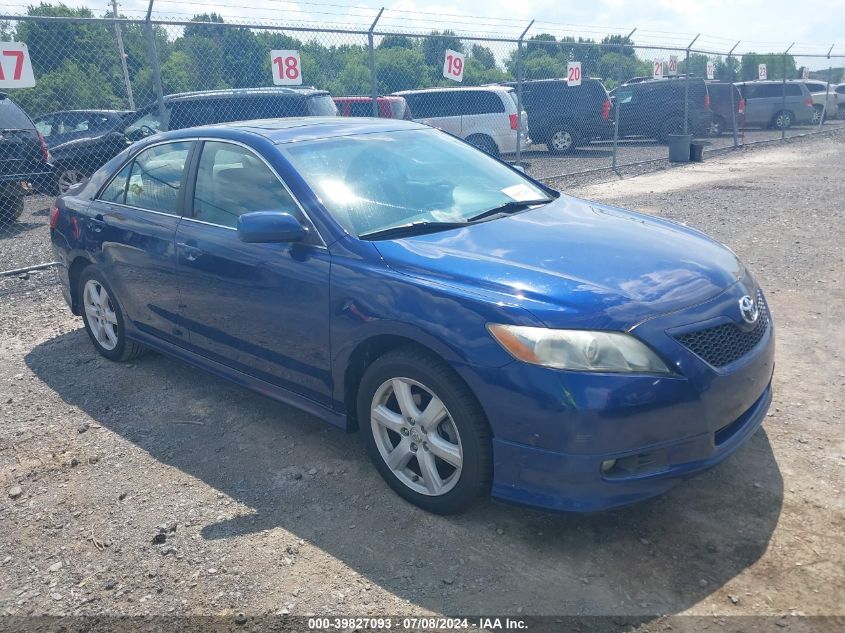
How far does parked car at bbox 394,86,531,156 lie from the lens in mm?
15680

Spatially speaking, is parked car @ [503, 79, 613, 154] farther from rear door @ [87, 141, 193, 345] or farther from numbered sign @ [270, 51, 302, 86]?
rear door @ [87, 141, 193, 345]

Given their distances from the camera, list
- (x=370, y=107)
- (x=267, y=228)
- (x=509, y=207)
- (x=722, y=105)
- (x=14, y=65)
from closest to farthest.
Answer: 1. (x=267, y=228)
2. (x=509, y=207)
3. (x=14, y=65)
4. (x=370, y=107)
5. (x=722, y=105)

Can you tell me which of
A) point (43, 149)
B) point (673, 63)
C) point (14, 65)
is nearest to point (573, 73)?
point (673, 63)

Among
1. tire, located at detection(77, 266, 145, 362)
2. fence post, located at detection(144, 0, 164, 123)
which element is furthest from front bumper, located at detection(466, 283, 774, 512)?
fence post, located at detection(144, 0, 164, 123)

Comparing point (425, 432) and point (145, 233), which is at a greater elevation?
point (145, 233)

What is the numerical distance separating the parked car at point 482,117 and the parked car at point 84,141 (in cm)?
620

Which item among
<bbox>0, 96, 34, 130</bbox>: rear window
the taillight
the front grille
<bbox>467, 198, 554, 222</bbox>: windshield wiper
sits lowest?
the front grille

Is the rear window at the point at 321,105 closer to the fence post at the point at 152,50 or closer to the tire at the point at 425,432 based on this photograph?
the fence post at the point at 152,50

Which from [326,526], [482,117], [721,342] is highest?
[482,117]

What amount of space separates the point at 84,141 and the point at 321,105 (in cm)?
431

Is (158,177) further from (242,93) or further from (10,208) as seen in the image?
(10,208)

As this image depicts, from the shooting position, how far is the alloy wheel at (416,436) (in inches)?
122

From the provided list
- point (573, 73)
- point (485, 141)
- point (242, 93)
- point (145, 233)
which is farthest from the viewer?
point (485, 141)

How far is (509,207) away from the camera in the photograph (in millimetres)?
4012
